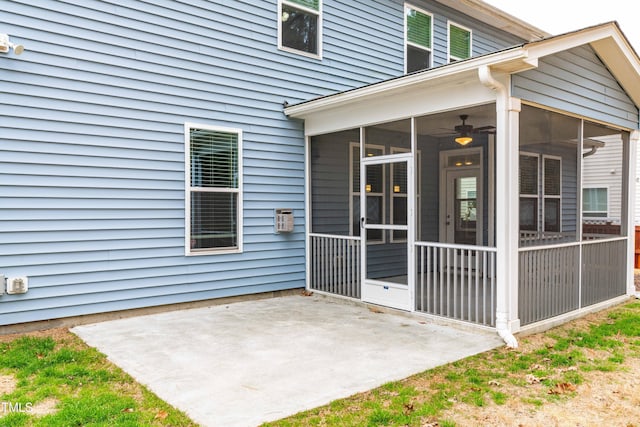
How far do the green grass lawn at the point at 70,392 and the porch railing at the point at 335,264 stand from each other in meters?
3.37

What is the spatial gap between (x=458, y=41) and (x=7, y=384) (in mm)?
9054

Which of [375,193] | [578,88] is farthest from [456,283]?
[578,88]

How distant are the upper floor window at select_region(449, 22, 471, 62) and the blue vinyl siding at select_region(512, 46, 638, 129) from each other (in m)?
3.45

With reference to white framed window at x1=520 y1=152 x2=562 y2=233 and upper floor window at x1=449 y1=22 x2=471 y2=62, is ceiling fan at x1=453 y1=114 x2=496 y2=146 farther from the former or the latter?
upper floor window at x1=449 y1=22 x2=471 y2=62

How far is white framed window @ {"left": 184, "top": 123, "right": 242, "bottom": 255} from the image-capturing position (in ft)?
19.9

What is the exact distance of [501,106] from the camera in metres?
4.74

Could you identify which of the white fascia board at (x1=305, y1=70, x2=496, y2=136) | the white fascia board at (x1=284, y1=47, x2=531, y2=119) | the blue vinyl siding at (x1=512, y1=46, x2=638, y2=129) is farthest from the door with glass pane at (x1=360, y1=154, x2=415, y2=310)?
the blue vinyl siding at (x1=512, y1=46, x2=638, y2=129)

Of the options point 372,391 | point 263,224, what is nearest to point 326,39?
point 263,224

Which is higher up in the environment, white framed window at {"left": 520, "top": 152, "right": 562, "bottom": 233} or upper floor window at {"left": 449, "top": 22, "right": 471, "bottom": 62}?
upper floor window at {"left": 449, "top": 22, "right": 471, "bottom": 62}

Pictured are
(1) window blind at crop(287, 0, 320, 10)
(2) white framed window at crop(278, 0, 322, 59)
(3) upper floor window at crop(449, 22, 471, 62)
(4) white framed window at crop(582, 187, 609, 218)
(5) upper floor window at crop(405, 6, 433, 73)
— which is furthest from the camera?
(4) white framed window at crop(582, 187, 609, 218)

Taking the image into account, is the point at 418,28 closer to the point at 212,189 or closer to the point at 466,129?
the point at 466,129

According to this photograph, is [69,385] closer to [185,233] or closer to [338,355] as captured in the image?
[338,355]

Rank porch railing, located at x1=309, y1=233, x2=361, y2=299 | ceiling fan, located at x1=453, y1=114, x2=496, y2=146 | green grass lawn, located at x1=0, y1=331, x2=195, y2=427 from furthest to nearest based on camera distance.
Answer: ceiling fan, located at x1=453, y1=114, x2=496, y2=146
porch railing, located at x1=309, y1=233, x2=361, y2=299
green grass lawn, located at x1=0, y1=331, x2=195, y2=427

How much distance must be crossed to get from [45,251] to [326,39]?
16.4 feet
